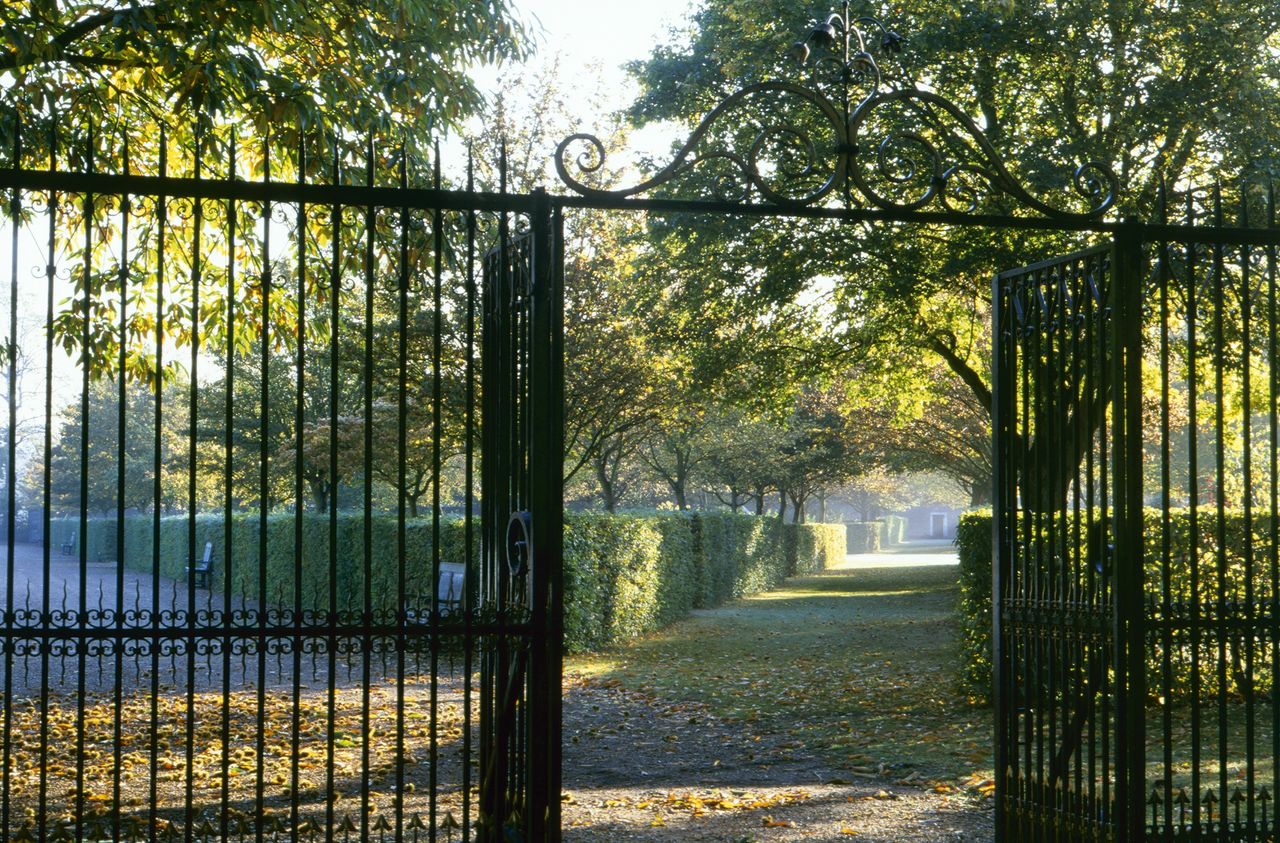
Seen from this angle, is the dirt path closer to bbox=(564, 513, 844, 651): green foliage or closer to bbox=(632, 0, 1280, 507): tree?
bbox=(564, 513, 844, 651): green foliage

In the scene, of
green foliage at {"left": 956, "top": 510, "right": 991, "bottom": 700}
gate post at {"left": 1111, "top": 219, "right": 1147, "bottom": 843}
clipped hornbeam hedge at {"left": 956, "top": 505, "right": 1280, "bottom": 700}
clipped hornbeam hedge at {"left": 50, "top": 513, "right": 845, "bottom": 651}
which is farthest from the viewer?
clipped hornbeam hedge at {"left": 50, "top": 513, "right": 845, "bottom": 651}

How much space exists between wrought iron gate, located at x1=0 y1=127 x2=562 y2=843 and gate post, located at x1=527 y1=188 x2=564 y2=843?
0.01m

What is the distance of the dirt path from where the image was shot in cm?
825

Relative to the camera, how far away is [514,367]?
6215 millimetres

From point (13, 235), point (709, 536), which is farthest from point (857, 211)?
point (709, 536)

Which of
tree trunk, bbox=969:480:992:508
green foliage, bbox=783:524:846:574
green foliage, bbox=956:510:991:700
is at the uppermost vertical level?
tree trunk, bbox=969:480:992:508

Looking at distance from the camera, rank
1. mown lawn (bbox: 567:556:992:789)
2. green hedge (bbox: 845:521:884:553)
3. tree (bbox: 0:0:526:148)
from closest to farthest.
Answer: tree (bbox: 0:0:526:148) → mown lawn (bbox: 567:556:992:789) → green hedge (bbox: 845:521:884:553)

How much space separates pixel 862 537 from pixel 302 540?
78.5 m

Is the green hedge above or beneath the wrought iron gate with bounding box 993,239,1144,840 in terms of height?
beneath

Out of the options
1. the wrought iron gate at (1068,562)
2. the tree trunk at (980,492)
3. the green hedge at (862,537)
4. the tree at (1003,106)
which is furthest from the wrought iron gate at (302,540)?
the green hedge at (862,537)

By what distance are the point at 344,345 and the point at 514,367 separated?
14.0 meters

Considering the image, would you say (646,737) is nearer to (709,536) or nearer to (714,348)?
(714,348)

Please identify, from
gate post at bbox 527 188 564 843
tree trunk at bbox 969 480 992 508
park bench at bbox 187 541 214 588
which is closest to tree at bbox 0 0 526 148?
gate post at bbox 527 188 564 843

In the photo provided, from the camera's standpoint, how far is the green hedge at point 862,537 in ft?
281
